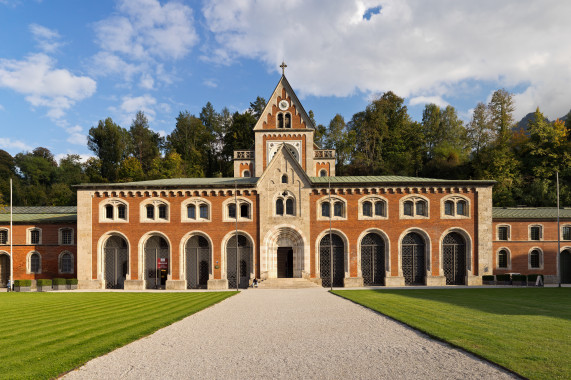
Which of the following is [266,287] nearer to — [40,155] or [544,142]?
[544,142]

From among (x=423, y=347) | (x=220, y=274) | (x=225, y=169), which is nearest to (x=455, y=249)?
(x=220, y=274)

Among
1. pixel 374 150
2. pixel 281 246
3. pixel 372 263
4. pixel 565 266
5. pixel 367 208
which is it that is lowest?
pixel 565 266

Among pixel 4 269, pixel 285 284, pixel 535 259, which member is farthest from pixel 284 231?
pixel 4 269

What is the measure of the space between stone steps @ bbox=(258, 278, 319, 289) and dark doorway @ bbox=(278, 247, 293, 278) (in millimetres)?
2417

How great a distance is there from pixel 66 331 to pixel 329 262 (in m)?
26.6

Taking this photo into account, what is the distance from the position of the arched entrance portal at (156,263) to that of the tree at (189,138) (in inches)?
1738

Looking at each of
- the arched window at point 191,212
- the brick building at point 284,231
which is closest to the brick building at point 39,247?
the brick building at point 284,231

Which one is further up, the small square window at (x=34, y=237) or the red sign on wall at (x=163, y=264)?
the small square window at (x=34, y=237)

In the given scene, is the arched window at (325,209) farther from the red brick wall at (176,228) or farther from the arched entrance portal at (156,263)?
the arched entrance portal at (156,263)

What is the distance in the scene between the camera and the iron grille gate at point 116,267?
123 feet

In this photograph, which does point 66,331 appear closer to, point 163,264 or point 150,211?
point 163,264

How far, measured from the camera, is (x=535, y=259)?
134ft

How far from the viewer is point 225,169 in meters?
80.8

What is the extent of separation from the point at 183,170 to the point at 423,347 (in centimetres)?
6935
